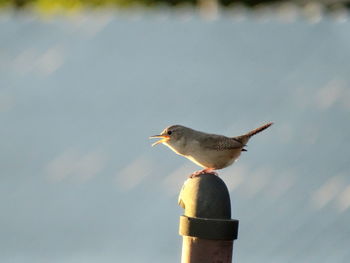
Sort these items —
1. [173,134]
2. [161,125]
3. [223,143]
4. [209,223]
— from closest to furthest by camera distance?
1. [209,223]
2. [223,143]
3. [173,134]
4. [161,125]

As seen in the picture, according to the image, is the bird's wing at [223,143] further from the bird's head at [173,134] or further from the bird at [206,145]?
the bird's head at [173,134]

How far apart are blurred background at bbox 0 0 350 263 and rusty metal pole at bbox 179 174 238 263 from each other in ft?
14.4

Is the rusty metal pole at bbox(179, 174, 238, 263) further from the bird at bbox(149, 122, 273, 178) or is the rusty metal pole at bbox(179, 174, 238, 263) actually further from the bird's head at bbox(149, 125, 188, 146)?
the bird's head at bbox(149, 125, 188, 146)

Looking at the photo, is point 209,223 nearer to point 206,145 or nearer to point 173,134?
point 206,145

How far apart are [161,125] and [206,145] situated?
4324mm

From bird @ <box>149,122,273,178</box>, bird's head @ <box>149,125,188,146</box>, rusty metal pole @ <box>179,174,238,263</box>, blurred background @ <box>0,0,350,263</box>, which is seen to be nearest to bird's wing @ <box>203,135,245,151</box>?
bird @ <box>149,122,273,178</box>

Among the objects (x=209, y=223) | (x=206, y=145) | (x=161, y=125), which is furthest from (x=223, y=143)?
(x=161, y=125)

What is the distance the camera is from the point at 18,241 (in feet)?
29.3

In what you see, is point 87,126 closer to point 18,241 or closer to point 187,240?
point 18,241

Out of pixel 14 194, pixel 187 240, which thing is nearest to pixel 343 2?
pixel 14 194

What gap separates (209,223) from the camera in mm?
4145

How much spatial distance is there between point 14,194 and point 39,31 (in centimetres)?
268

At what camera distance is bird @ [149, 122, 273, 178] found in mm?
5508

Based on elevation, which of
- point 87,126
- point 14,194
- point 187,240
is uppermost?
point 87,126
